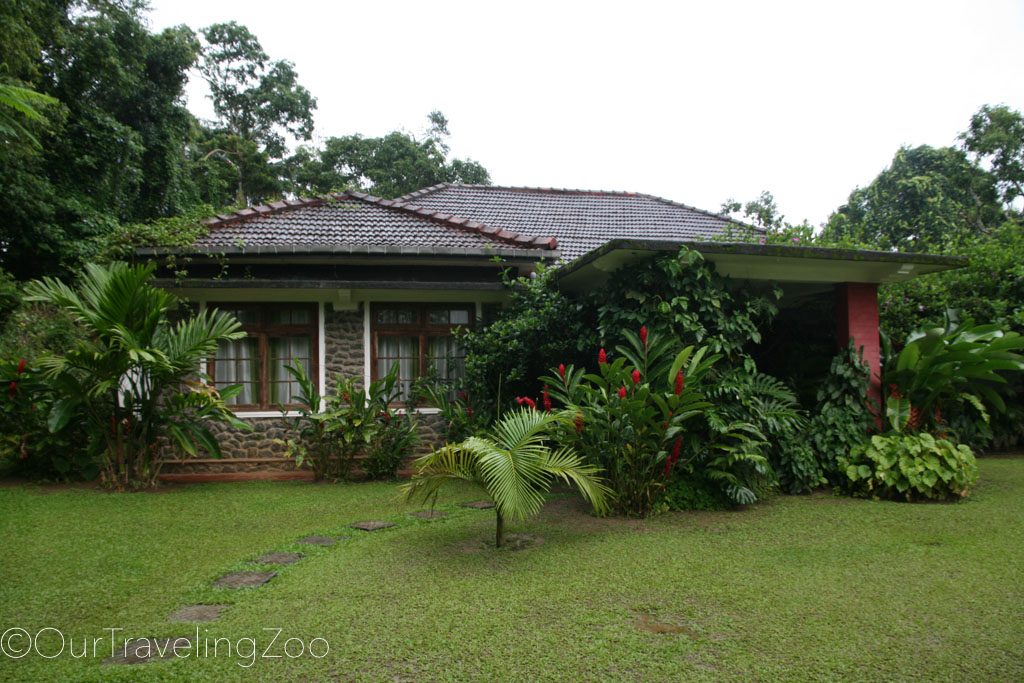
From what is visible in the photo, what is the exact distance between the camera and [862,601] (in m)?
3.37

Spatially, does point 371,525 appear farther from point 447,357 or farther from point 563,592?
point 447,357

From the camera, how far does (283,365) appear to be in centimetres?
820

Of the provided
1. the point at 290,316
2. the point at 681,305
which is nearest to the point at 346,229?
the point at 290,316

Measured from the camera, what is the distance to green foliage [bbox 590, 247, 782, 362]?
5.79 metres

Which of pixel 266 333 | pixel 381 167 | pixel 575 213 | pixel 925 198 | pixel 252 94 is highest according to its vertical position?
pixel 252 94

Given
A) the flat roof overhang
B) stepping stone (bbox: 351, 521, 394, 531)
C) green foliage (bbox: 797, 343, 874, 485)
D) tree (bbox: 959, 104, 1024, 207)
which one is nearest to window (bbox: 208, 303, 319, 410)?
stepping stone (bbox: 351, 521, 394, 531)

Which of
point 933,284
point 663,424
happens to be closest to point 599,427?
point 663,424

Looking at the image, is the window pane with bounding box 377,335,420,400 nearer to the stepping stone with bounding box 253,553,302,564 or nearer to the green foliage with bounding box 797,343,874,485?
the stepping stone with bounding box 253,553,302,564

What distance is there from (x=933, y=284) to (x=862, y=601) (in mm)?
6952

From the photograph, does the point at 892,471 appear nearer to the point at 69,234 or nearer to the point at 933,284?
the point at 933,284

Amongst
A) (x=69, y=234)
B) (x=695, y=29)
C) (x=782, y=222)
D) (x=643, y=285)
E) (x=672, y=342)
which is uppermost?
(x=695, y=29)

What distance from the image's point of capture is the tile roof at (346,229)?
8219mm

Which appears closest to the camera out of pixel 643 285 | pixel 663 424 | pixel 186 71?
pixel 663 424

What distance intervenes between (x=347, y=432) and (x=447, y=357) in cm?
182
